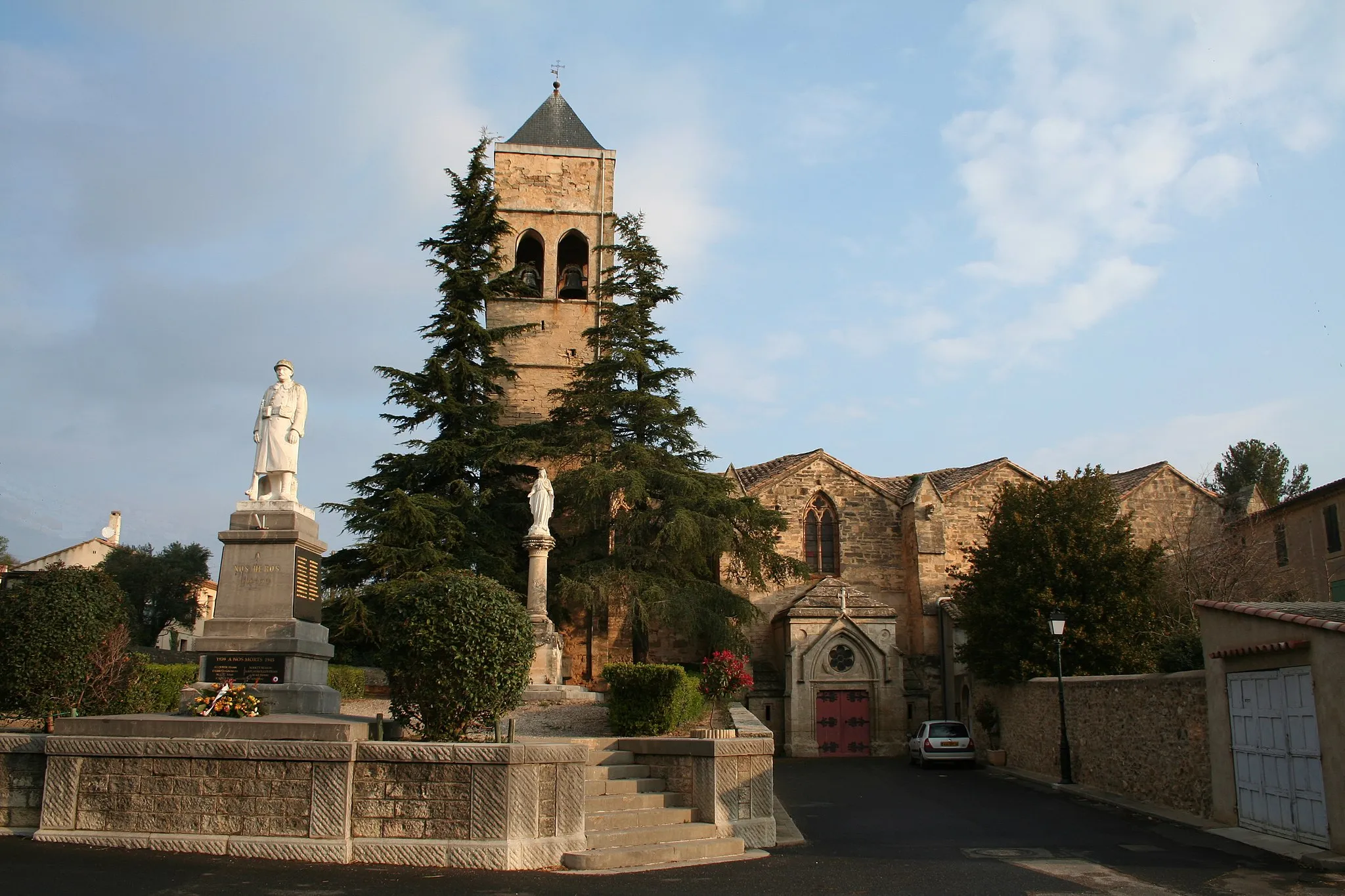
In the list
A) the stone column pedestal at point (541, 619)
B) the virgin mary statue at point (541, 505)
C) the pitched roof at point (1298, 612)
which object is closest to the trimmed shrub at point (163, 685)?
the stone column pedestal at point (541, 619)

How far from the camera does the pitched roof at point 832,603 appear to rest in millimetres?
30203

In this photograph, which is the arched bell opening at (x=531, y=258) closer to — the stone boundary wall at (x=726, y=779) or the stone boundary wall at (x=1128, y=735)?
the stone boundary wall at (x=1128, y=735)

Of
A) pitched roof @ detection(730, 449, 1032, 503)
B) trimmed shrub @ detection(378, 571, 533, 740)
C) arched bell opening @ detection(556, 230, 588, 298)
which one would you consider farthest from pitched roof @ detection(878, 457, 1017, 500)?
trimmed shrub @ detection(378, 571, 533, 740)

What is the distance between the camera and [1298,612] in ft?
40.7

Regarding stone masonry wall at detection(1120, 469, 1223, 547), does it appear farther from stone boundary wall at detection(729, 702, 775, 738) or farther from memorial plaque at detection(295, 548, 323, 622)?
memorial plaque at detection(295, 548, 323, 622)

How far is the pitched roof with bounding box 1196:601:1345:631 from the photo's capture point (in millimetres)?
10906

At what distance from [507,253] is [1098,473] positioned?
68.9 feet

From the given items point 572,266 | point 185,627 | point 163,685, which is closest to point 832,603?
point 572,266

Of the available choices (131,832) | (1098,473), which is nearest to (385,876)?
(131,832)

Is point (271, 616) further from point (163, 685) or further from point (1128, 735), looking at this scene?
point (1128, 735)

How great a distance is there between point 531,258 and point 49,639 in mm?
27362

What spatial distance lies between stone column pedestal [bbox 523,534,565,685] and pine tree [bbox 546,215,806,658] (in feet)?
10.6

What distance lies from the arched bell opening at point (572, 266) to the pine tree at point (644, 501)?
14.7 feet

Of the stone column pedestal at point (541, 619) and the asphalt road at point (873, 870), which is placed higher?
the stone column pedestal at point (541, 619)
